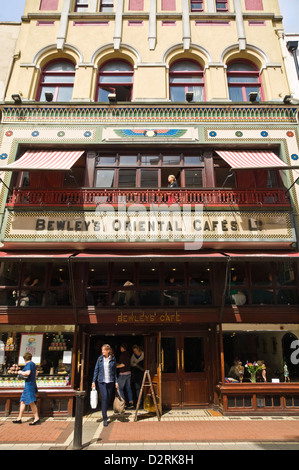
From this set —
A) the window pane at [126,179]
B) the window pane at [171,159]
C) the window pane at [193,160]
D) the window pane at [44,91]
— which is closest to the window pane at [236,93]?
the window pane at [193,160]

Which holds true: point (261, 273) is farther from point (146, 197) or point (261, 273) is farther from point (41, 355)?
point (41, 355)

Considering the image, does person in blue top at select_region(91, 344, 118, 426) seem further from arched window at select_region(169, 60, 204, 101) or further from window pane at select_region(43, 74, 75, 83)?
window pane at select_region(43, 74, 75, 83)

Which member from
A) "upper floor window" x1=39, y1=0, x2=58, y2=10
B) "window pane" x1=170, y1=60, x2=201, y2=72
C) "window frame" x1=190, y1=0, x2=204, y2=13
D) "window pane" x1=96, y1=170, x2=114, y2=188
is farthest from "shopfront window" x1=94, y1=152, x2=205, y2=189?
"upper floor window" x1=39, y1=0, x2=58, y2=10

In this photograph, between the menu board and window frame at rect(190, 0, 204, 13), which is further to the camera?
window frame at rect(190, 0, 204, 13)

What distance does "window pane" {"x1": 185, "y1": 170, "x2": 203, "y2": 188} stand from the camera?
37.1 feet

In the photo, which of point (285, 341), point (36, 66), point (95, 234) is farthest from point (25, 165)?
point (285, 341)

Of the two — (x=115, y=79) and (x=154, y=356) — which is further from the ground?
(x=115, y=79)

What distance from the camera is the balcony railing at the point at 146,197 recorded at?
10422 millimetres

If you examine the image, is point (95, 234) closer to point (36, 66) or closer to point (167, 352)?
point (167, 352)

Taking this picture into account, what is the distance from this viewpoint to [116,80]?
13.3m

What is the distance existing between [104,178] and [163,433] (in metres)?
7.89

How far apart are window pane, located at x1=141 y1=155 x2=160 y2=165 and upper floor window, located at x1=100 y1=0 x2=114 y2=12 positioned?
804 centimetres

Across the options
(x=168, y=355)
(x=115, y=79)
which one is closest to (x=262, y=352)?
(x=168, y=355)

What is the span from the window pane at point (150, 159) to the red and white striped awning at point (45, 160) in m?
2.17
